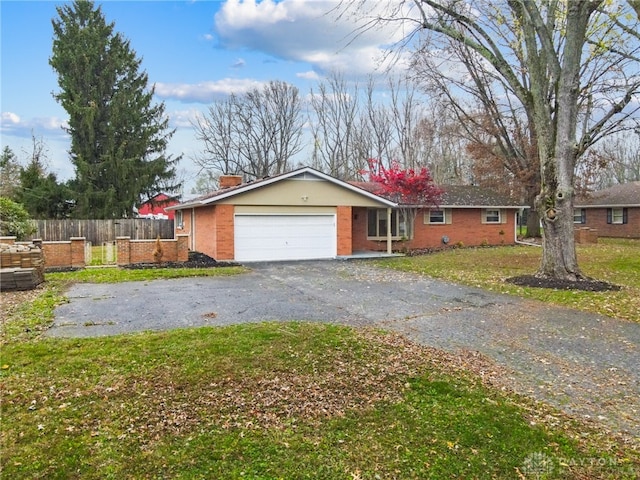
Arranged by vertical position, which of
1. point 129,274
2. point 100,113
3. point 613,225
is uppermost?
point 100,113

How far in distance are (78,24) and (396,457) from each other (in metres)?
34.2

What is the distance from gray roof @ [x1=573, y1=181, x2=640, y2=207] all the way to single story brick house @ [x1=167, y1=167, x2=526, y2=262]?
14.1m

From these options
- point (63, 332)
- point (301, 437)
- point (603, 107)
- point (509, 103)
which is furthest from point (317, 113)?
point (301, 437)

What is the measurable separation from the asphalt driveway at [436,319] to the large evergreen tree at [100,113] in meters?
18.9

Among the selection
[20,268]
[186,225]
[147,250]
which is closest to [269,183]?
[147,250]

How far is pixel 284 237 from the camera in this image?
1795 cm

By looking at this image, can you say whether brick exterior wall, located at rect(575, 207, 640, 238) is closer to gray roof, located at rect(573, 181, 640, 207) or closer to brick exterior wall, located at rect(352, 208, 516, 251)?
gray roof, located at rect(573, 181, 640, 207)

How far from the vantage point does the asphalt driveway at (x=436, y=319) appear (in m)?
4.88

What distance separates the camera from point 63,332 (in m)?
6.57

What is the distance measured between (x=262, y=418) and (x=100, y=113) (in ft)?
97.3

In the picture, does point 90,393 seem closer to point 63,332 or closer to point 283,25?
point 63,332

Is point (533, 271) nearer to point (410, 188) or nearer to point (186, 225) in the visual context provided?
point (410, 188)

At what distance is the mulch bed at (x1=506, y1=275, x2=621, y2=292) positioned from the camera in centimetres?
1072

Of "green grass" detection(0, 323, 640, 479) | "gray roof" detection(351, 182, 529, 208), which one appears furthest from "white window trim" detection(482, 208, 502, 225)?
"green grass" detection(0, 323, 640, 479)
